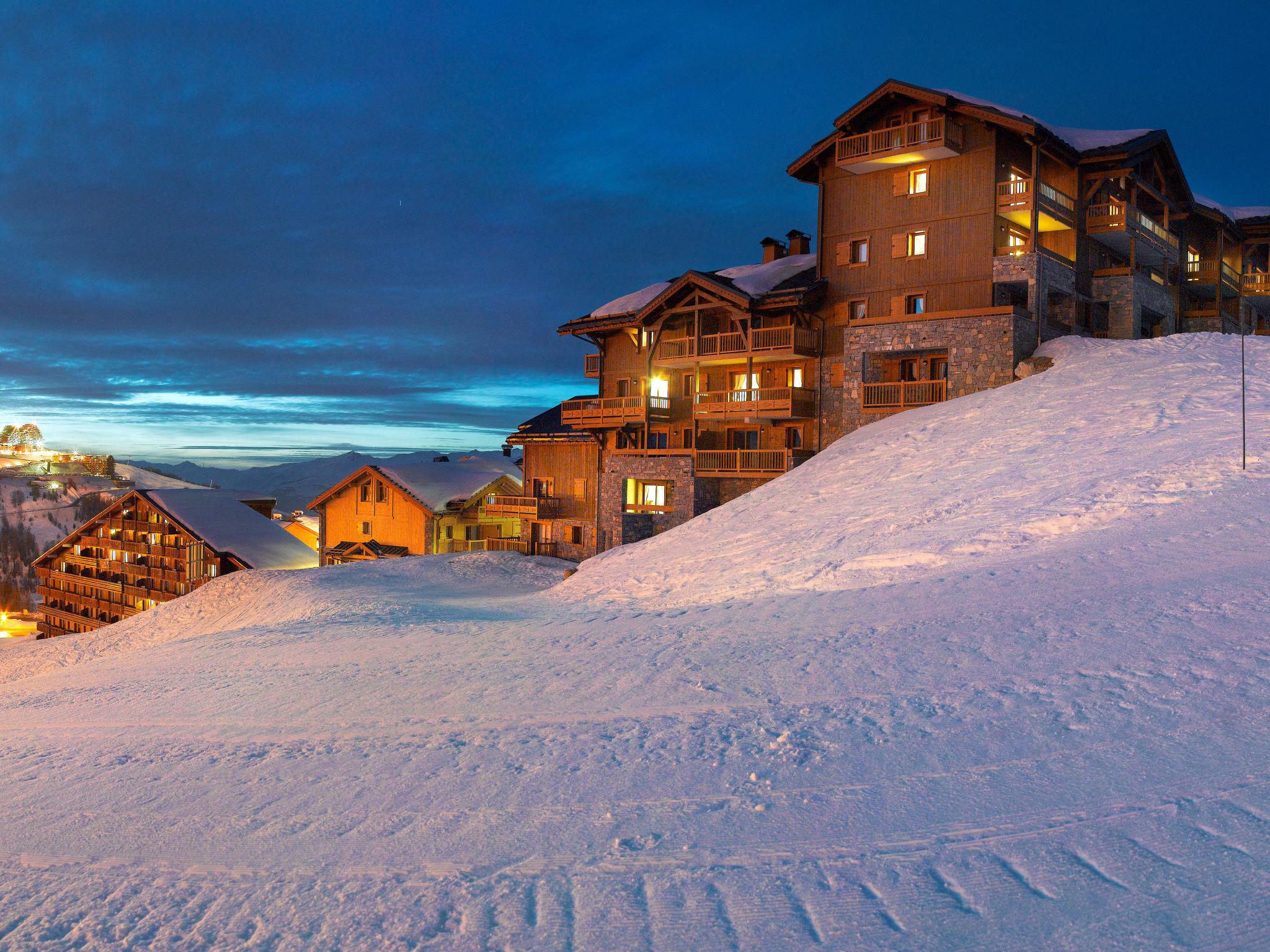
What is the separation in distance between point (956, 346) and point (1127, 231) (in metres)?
9.36

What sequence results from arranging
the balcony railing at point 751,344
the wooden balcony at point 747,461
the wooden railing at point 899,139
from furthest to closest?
1. the balcony railing at point 751,344
2. the wooden balcony at point 747,461
3. the wooden railing at point 899,139

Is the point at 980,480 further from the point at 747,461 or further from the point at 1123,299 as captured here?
the point at 1123,299

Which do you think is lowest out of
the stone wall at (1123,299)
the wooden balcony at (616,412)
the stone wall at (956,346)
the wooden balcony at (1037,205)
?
the wooden balcony at (616,412)

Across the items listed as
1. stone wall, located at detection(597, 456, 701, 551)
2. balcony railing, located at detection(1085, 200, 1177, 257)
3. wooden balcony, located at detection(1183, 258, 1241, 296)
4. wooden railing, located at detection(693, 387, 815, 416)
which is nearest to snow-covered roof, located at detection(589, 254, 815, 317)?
wooden railing, located at detection(693, 387, 815, 416)

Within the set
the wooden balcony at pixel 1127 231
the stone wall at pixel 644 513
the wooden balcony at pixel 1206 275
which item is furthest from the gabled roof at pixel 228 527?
the wooden balcony at pixel 1206 275

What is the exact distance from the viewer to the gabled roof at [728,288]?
3269 cm

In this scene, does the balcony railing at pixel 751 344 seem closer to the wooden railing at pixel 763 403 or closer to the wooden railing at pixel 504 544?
the wooden railing at pixel 763 403

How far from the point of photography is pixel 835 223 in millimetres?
33406

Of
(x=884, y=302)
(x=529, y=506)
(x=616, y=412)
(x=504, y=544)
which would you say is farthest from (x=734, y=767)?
(x=504, y=544)

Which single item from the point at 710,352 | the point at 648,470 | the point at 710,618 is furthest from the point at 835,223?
the point at 710,618

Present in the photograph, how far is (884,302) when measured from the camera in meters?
32.0

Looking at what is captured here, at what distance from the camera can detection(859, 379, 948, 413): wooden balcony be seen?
97.0 feet

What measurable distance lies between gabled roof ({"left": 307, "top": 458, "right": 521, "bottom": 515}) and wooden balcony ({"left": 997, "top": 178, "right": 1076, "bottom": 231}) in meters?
29.0

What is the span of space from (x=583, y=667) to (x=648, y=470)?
24315 millimetres
